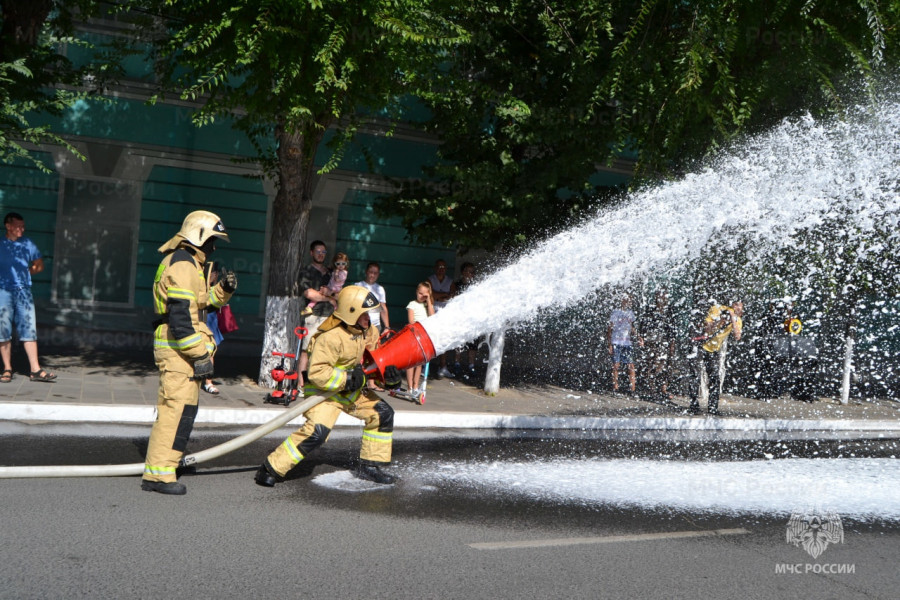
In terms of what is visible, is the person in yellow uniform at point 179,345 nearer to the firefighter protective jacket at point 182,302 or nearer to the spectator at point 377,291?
the firefighter protective jacket at point 182,302

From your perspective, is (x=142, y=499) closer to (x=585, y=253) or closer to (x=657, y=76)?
(x=585, y=253)

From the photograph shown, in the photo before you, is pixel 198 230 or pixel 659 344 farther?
pixel 659 344

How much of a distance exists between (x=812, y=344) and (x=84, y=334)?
12589 millimetres

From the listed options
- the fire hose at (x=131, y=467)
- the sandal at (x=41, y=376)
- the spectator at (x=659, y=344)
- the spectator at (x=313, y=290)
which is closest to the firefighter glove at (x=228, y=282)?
the fire hose at (x=131, y=467)

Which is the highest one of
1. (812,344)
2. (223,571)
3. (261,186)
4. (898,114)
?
(898,114)

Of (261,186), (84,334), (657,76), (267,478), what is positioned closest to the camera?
(267,478)

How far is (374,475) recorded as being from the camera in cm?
647

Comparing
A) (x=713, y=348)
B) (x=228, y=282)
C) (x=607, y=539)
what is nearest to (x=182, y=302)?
(x=228, y=282)

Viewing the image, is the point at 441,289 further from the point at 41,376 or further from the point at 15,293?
the point at 15,293

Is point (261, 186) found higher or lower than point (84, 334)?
higher

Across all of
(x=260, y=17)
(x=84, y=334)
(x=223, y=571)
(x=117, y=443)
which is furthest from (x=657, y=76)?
(x=84, y=334)

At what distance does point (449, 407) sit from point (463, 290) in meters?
3.34

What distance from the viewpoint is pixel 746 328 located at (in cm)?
1516

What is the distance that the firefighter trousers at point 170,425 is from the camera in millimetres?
5746
